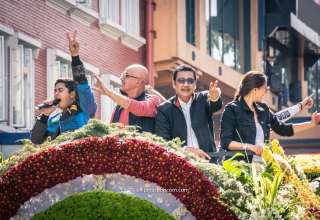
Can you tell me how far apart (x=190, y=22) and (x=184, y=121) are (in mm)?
14746

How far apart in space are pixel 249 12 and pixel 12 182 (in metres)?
23.7

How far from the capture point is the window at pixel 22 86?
16.8 m

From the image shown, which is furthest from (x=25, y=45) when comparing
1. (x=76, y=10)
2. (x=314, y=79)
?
(x=314, y=79)

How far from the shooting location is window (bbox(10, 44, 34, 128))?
1683 centimetres

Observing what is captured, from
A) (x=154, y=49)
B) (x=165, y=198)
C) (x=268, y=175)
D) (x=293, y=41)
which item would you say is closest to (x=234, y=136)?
(x=268, y=175)

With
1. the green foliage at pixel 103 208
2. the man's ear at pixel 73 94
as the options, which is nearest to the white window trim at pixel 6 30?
the man's ear at pixel 73 94

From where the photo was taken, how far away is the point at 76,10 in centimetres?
1933

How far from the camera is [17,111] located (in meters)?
17.0

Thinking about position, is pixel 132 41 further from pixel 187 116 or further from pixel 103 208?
pixel 103 208

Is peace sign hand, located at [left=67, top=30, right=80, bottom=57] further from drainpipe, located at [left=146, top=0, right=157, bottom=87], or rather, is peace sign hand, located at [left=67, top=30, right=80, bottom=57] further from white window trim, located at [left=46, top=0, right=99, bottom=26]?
drainpipe, located at [left=146, top=0, right=157, bottom=87]

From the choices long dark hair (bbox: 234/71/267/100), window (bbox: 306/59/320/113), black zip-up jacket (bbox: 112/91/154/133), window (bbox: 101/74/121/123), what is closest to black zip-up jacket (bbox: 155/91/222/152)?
black zip-up jacket (bbox: 112/91/154/133)

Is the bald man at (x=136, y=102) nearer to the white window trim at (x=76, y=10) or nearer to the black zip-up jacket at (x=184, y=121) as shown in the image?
the black zip-up jacket at (x=184, y=121)

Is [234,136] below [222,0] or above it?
below

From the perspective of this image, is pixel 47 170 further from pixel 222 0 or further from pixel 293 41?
pixel 293 41
